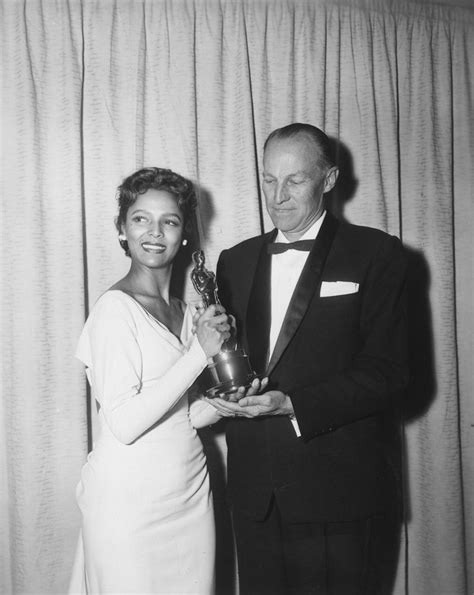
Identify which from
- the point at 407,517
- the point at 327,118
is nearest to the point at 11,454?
the point at 407,517

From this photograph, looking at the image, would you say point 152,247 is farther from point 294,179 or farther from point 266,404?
point 266,404

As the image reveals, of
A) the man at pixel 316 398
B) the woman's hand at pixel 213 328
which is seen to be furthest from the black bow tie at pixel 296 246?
the woman's hand at pixel 213 328

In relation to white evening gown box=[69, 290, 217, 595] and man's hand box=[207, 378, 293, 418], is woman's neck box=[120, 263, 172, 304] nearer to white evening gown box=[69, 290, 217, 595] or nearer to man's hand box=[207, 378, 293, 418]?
white evening gown box=[69, 290, 217, 595]

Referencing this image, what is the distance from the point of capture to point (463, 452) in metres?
2.72

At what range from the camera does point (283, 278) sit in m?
1.86

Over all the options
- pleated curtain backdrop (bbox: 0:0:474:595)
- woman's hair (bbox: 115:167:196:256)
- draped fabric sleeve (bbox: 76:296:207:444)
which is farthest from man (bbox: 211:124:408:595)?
pleated curtain backdrop (bbox: 0:0:474:595)

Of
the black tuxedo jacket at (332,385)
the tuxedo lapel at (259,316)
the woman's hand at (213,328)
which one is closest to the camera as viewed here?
the woman's hand at (213,328)

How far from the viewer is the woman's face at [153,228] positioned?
6.01ft

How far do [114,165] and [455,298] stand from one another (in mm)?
1854

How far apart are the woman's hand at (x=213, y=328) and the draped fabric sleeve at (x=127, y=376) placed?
3cm

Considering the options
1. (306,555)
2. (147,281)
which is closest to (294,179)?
(147,281)

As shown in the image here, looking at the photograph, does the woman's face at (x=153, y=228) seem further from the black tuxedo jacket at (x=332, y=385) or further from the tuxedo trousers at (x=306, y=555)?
the tuxedo trousers at (x=306, y=555)

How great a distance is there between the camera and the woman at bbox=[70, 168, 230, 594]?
157 cm

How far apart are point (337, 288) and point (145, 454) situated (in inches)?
32.8
